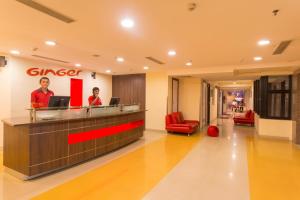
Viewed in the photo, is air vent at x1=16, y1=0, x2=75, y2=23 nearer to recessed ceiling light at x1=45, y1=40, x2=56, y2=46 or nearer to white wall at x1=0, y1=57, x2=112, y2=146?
recessed ceiling light at x1=45, y1=40, x2=56, y2=46

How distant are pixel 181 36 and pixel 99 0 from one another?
1917 mm

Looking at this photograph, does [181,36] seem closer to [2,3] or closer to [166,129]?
[2,3]

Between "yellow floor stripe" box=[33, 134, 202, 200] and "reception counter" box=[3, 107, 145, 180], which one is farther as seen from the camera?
"reception counter" box=[3, 107, 145, 180]

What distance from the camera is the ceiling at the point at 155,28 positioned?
258cm

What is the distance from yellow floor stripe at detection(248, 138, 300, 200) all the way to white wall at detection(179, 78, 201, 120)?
3202 mm

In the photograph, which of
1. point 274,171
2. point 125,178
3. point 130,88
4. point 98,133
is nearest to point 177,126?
Result: point 130,88

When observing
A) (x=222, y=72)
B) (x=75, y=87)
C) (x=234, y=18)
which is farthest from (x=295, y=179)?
(x=75, y=87)

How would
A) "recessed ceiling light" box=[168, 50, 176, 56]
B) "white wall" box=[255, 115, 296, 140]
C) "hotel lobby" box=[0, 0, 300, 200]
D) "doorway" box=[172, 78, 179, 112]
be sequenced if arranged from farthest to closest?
Result: "doorway" box=[172, 78, 179, 112] → "white wall" box=[255, 115, 296, 140] → "recessed ceiling light" box=[168, 50, 176, 56] → "hotel lobby" box=[0, 0, 300, 200]

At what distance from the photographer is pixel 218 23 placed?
312 cm

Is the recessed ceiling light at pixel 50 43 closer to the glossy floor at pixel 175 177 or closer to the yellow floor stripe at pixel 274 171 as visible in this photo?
the glossy floor at pixel 175 177

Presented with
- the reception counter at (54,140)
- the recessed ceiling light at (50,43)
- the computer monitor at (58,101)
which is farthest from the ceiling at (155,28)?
the reception counter at (54,140)

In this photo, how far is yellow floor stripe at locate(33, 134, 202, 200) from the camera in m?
2.94

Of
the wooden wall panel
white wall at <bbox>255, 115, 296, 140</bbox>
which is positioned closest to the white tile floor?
white wall at <bbox>255, 115, 296, 140</bbox>

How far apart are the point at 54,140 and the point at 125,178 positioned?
163cm
